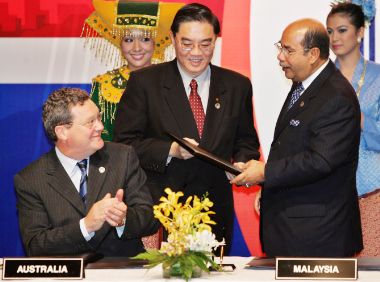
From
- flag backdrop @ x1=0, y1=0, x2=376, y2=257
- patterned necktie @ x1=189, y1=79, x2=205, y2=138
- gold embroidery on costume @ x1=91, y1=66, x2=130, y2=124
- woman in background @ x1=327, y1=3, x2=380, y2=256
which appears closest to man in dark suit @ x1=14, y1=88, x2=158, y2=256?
patterned necktie @ x1=189, y1=79, x2=205, y2=138

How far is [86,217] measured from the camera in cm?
346

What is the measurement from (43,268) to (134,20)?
2278 millimetres

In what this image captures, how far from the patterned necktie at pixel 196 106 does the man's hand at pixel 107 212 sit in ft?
3.30

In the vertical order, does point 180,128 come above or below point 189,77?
below

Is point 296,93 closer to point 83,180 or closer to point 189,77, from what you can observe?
point 189,77

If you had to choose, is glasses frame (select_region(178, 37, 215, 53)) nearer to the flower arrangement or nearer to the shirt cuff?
the shirt cuff

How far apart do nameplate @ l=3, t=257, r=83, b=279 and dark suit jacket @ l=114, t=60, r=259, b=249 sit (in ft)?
4.35

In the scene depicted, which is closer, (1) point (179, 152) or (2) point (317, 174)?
(2) point (317, 174)

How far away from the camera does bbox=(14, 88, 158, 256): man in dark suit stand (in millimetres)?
3473

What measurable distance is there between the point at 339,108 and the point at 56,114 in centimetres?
123

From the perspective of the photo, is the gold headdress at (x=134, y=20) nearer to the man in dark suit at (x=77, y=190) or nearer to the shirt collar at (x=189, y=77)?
the shirt collar at (x=189, y=77)

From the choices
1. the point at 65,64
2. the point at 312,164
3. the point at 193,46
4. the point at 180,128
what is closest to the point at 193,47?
the point at 193,46

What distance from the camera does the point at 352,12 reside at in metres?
4.90

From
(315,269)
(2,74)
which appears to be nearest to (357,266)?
(315,269)
